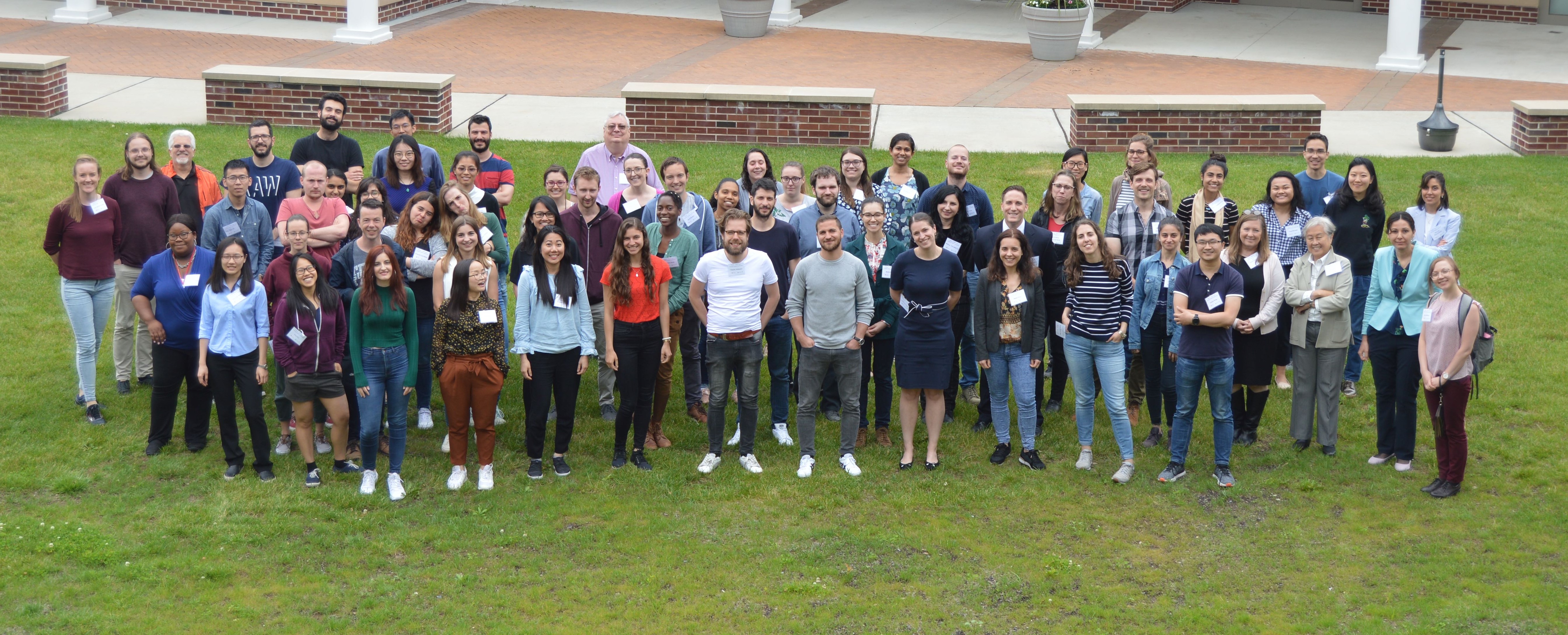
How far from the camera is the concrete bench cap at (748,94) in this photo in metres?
15.2

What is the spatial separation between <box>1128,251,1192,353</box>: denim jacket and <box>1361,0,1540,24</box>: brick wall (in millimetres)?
17062

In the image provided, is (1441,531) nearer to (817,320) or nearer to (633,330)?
(817,320)

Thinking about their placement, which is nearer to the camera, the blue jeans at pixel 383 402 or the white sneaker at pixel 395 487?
the blue jeans at pixel 383 402

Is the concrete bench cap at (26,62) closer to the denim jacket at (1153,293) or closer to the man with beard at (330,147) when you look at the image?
the man with beard at (330,147)

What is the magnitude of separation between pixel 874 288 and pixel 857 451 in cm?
106

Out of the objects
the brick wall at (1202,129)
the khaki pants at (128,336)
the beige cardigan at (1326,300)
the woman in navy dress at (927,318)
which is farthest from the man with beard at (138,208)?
the brick wall at (1202,129)

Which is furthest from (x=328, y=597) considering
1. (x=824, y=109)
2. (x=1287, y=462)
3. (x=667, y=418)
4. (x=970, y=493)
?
(x=824, y=109)

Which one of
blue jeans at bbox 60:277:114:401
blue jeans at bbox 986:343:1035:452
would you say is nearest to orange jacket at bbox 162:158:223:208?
blue jeans at bbox 60:277:114:401

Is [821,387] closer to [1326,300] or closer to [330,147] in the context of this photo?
[1326,300]

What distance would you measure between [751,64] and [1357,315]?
11.5 m

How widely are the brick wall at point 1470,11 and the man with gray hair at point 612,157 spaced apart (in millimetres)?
17778

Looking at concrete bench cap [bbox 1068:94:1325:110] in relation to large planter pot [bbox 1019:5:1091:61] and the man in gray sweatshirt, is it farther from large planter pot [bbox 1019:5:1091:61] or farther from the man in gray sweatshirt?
the man in gray sweatshirt

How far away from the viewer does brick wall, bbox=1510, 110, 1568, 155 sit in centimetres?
1492

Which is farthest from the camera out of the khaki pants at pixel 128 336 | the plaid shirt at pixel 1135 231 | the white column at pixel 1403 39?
the white column at pixel 1403 39
